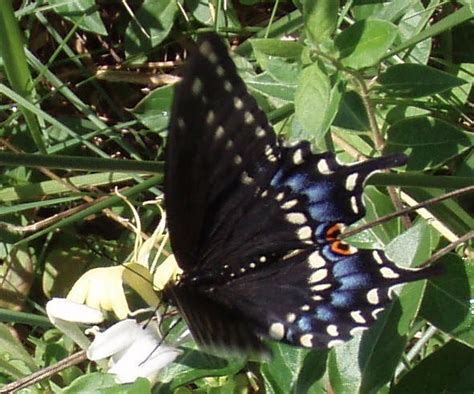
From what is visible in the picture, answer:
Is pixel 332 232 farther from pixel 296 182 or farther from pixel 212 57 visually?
pixel 212 57

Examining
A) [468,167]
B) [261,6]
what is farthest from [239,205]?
[261,6]

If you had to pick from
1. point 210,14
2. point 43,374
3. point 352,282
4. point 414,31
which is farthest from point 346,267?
point 210,14

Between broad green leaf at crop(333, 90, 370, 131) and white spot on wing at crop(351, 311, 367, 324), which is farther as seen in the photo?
broad green leaf at crop(333, 90, 370, 131)

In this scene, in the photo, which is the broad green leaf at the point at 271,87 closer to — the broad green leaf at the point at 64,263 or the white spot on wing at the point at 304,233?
the white spot on wing at the point at 304,233

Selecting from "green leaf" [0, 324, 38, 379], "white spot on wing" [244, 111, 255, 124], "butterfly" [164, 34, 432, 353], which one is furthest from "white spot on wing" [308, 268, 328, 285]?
"green leaf" [0, 324, 38, 379]

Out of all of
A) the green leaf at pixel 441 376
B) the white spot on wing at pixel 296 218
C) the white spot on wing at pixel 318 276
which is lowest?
the green leaf at pixel 441 376

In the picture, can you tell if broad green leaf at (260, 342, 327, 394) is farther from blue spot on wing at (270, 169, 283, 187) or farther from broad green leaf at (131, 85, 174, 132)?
broad green leaf at (131, 85, 174, 132)

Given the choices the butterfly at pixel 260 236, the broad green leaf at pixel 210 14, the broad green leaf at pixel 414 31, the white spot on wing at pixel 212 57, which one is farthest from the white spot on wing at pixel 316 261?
the broad green leaf at pixel 210 14
